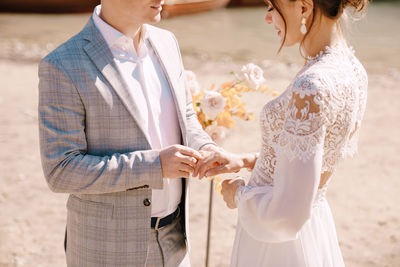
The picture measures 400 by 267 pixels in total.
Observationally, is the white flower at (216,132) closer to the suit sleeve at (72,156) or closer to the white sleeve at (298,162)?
the suit sleeve at (72,156)

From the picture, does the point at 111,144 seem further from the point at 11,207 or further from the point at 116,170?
the point at 11,207

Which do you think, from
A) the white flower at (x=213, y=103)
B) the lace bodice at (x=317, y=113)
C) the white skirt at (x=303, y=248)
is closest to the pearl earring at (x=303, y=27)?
the lace bodice at (x=317, y=113)

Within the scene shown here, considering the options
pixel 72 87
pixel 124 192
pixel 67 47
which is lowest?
pixel 124 192

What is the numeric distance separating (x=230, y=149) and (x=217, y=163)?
4.27 metres

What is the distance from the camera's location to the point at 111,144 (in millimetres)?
2045

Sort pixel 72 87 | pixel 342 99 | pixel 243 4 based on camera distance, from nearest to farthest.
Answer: pixel 342 99 → pixel 72 87 → pixel 243 4

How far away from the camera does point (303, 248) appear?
2.02m

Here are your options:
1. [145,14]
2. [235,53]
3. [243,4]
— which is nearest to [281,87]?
[235,53]

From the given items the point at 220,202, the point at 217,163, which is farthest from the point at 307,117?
the point at 220,202

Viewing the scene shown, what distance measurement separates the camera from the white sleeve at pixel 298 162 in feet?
5.41

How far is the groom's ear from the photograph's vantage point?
181 cm

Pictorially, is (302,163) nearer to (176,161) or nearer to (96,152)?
(176,161)

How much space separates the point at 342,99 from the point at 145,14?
946 millimetres

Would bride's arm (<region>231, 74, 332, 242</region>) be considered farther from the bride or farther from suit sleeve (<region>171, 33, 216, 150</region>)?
suit sleeve (<region>171, 33, 216, 150</region>)
